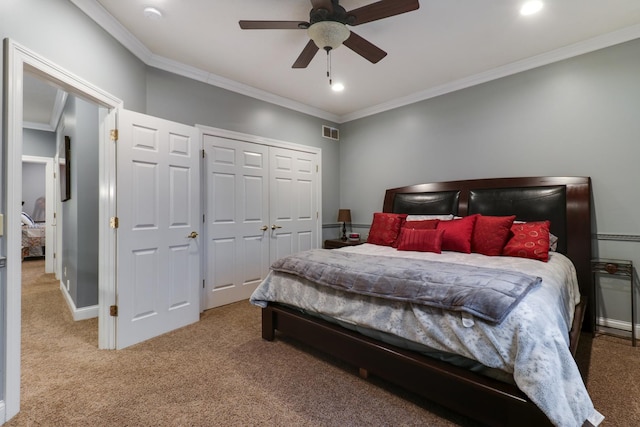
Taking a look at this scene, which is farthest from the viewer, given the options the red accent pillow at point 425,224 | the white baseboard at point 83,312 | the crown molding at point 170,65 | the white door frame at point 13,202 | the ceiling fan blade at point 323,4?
the red accent pillow at point 425,224

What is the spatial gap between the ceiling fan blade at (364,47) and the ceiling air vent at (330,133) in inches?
94.7

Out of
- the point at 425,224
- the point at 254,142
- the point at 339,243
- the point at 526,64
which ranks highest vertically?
the point at 526,64

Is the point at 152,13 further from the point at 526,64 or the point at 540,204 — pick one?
the point at 540,204

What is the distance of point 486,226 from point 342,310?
1.84 metres

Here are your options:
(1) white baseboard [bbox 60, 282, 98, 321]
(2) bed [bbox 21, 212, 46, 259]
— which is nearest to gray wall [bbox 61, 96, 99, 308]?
(1) white baseboard [bbox 60, 282, 98, 321]

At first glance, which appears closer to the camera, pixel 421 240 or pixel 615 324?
pixel 615 324

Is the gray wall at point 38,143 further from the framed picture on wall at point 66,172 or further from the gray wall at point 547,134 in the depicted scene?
the gray wall at point 547,134

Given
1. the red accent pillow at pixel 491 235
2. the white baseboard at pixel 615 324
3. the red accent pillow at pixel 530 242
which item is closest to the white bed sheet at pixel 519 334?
the red accent pillow at pixel 530 242

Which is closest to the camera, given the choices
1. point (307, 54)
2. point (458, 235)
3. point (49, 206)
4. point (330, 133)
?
point (307, 54)

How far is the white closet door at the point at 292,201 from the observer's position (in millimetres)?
4156

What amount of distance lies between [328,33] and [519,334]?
220 cm

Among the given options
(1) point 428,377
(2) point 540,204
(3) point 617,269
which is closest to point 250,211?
(1) point 428,377

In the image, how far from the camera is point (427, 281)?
1.70 m

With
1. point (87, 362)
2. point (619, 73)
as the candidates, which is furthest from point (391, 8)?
point (87, 362)
